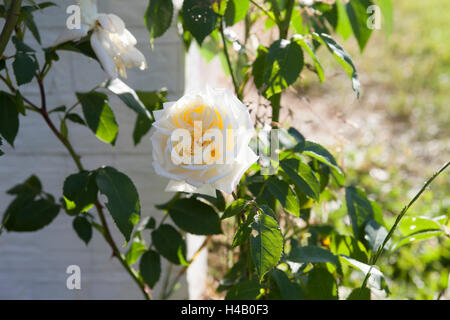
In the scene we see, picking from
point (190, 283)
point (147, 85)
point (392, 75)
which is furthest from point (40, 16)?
point (392, 75)

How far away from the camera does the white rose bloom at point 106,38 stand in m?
0.86

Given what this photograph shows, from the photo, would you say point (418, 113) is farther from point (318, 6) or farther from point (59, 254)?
point (59, 254)

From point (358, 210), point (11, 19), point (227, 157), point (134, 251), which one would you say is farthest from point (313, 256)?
point (11, 19)

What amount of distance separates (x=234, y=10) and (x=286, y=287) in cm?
51

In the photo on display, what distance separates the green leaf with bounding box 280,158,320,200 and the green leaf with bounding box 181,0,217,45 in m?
0.26

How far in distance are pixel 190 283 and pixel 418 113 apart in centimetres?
208

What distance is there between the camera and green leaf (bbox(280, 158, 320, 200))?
2.86ft

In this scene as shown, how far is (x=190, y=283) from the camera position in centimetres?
143

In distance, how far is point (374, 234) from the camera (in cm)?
98

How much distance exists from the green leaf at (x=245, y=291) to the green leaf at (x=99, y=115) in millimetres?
369

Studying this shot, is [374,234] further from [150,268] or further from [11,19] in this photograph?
[11,19]

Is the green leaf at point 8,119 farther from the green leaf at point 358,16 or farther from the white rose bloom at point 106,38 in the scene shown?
the green leaf at point 358,16

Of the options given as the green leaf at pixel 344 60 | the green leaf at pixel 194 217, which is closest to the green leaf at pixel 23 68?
the green leaf at pixel 194 217
